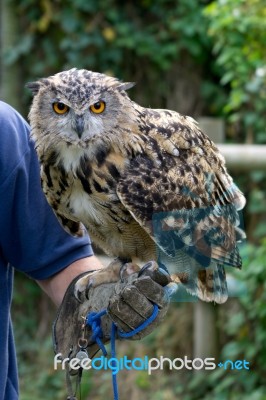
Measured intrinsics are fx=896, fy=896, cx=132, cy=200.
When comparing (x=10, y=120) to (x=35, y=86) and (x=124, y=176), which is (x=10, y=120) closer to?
(x=35, y=86)

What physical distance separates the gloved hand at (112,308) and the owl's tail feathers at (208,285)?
26 centimetres

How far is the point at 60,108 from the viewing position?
2629 mm

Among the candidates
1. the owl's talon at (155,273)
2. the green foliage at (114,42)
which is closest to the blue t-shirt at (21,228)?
the owl's talon at (155,273)

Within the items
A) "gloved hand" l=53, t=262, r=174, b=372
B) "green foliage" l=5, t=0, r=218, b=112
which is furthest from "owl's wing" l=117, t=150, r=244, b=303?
"green foliage" l=5, t=0, r=218, b=112

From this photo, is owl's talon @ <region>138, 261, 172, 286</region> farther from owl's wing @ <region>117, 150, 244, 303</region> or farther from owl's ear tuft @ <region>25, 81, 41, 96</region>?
owl's ear tuft @ <region>25, 81, 41, 96</region>

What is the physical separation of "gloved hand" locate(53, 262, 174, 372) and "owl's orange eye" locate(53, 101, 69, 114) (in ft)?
1.66

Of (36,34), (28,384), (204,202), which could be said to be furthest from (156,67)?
(204,202)

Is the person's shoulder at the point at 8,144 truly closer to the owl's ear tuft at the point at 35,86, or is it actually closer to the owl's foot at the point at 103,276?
the owl's ear tuft at the point at 35,86

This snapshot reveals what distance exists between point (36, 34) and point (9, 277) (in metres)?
3.95

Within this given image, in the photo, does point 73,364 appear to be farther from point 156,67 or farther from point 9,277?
point 156,67

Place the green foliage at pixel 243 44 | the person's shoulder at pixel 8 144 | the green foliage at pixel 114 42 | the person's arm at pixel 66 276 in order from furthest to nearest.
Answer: the green foliage at pixel 114 42, the green foliage at pixel 243 44, the person's arm at pixel 66 276, the person's shoulder at pixel 8 144

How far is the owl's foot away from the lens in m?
2.66

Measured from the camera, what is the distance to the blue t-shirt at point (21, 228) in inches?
105

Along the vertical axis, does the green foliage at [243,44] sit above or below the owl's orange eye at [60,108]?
below
